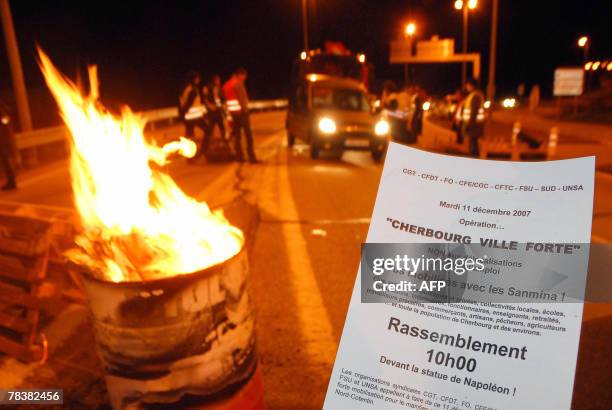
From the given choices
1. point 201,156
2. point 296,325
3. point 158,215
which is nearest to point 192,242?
point 158,215

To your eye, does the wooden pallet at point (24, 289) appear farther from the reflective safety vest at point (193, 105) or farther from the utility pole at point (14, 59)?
the utility pole at point (14, 59)

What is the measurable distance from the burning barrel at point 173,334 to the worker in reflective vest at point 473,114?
36.9ft

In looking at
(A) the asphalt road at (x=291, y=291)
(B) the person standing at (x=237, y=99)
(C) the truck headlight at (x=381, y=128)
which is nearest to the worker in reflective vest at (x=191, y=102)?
(B) the person standing at (x=237, y=99)

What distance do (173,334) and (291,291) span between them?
8.64ft

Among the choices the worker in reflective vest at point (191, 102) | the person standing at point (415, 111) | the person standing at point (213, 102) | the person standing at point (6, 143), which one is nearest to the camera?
the person standing at point (6, 143)

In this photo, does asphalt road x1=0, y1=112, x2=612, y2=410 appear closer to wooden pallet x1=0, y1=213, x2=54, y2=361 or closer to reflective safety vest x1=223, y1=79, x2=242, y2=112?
wooden pallet x1=0, y1=213, x2=54, y2=361

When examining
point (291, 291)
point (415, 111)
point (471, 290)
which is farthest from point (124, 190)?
point (415, 111)

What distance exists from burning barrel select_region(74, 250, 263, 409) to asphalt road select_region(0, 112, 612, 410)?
84 cm

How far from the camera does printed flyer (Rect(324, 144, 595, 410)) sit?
1439 mm

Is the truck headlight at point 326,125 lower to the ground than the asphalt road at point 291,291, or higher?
higher

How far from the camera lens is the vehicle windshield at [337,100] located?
14220mm

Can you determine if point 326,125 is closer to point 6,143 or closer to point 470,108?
point 470,108

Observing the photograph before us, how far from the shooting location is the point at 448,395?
59.9 inches

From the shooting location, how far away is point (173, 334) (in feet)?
7.88
